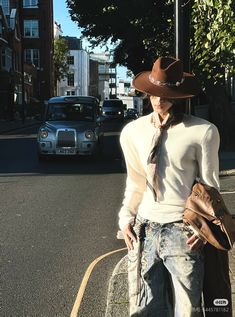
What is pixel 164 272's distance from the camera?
9.79 feet

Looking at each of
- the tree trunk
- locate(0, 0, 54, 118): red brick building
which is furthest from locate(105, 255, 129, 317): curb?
locate(0, 0, 54, 118): red brick building

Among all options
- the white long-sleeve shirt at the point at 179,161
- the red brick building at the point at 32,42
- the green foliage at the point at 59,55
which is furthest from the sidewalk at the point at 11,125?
the green foliage at the point at 59,55

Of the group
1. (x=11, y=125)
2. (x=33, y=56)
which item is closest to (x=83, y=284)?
(x=11, y=125)

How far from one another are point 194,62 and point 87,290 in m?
3.19

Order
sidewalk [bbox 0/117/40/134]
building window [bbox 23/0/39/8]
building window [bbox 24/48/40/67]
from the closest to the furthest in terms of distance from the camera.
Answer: sidewalk [bbox 0/117/40/134], building window [bbox 23/0/39/8], building window [bbox 24/48/40/67]

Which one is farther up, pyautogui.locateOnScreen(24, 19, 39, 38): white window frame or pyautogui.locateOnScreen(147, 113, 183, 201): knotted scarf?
pyautogui.locateOnScreen(24, 19, 39, 38): white window frame

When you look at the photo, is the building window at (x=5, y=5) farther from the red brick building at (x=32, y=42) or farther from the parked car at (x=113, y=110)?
the parked car at (x=113, y=110)

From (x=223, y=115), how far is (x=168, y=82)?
15.5 meters

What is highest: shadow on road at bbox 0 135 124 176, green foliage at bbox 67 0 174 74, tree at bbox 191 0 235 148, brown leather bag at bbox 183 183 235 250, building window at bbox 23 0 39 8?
building window at bbox 23 0 39 8

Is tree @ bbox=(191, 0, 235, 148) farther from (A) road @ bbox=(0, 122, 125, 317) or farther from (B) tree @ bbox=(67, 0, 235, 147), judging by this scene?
(A) road @ bbox=(0, 122, 125, 317)

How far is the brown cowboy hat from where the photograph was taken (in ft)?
9.54

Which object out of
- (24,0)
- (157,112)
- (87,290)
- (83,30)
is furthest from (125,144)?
(24,0)

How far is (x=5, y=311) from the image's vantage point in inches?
179

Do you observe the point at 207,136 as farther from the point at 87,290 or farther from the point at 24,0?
the point at 24,0
